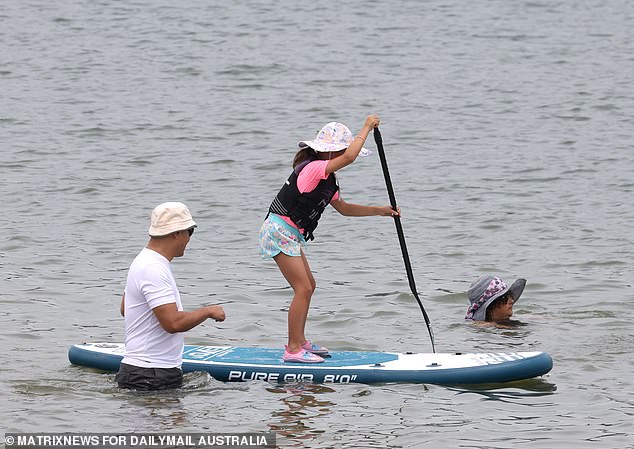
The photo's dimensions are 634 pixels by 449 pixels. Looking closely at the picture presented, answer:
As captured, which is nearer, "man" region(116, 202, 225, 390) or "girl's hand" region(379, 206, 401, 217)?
"man" region(116, 202, 225, 390)

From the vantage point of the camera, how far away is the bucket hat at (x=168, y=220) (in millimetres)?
8117

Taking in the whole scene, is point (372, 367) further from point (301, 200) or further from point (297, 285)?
point (301, 200)

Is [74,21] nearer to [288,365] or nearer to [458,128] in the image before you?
[458,128]

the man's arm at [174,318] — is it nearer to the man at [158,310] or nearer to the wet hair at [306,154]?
the man at [158,310]

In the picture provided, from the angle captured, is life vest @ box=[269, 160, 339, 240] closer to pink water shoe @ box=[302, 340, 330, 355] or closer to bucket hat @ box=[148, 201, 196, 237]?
pink water shoe @ box=[302, 340, 330, 355]

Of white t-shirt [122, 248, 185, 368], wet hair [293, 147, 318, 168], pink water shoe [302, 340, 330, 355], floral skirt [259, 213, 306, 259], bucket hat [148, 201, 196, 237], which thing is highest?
wet hair [293, 147, 318, 168]

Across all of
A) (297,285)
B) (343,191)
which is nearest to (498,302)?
(297,285)

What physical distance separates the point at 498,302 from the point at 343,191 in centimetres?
622

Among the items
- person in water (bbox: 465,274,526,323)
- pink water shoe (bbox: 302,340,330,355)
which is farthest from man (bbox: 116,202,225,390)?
person in water (bbox: 465,274,526,323)

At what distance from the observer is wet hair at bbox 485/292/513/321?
37.2 ft

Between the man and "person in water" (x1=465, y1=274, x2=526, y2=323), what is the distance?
363 cm

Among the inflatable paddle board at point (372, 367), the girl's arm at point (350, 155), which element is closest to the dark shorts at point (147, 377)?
the inflatable paddle board at point (372, 367)

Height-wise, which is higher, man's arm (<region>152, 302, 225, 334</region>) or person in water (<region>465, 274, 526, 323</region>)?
man's arm (<region>152, 302, 225, 334</region>)

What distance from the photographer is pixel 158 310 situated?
8.19 meters
